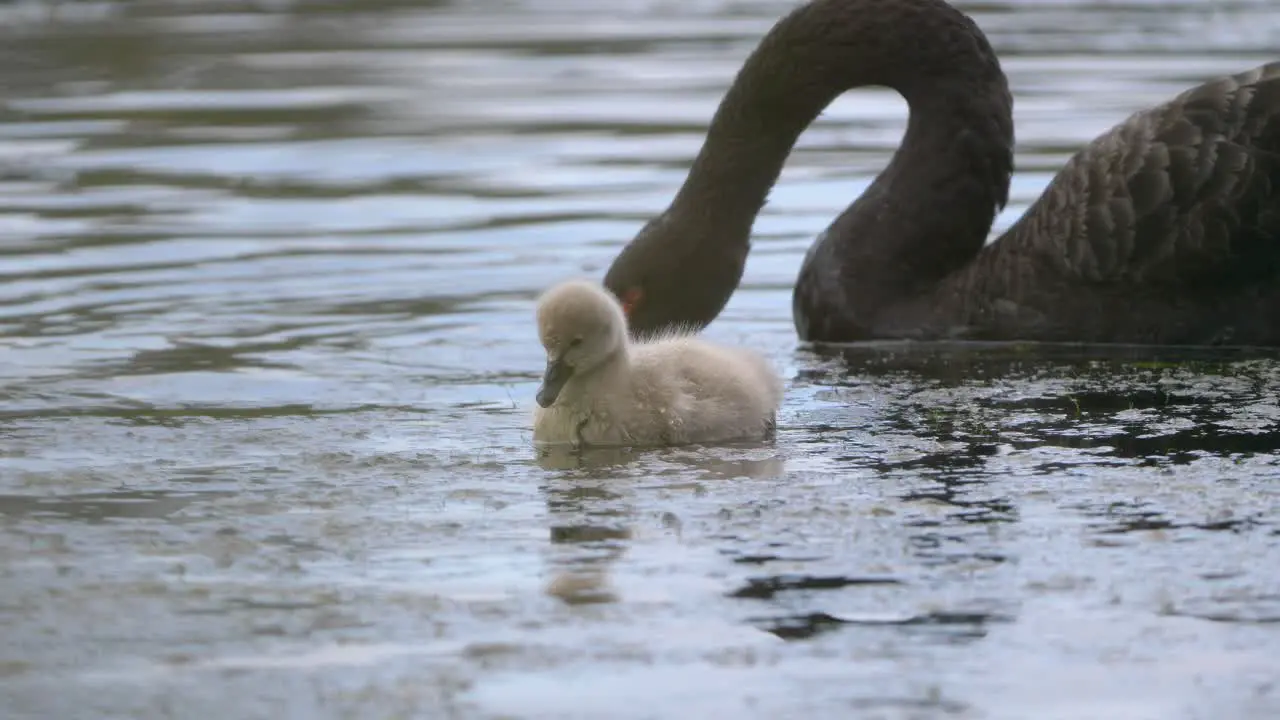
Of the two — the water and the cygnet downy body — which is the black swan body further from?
the cygnet downy body

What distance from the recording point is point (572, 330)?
198 inches

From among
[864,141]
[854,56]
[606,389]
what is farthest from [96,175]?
[606,389]

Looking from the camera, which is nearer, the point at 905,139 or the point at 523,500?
the point at 523,500

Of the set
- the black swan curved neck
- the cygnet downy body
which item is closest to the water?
the cygnet downy body

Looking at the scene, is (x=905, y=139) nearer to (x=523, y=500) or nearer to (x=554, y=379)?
(x=554, y=379)

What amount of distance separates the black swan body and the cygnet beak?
1.39 m

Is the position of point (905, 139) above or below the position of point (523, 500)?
above

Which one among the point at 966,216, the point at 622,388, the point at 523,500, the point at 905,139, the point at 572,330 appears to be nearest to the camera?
the point at 523,500

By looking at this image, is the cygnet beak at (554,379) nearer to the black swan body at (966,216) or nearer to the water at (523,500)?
the water at (523,500)

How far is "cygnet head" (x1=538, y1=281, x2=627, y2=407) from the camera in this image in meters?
5.04

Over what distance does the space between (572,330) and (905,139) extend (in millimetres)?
2686

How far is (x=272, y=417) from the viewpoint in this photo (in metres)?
5.62

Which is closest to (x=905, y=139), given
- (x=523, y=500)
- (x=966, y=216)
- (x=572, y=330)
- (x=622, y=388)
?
(x=966, y=216)

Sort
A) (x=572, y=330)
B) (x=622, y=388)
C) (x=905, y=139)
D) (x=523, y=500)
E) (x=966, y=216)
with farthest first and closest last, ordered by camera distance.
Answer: (x=905, y=139) < (x=966, y=216) < (x=622, y=388) < (x=572, y=330) < (x=523, y=500)
